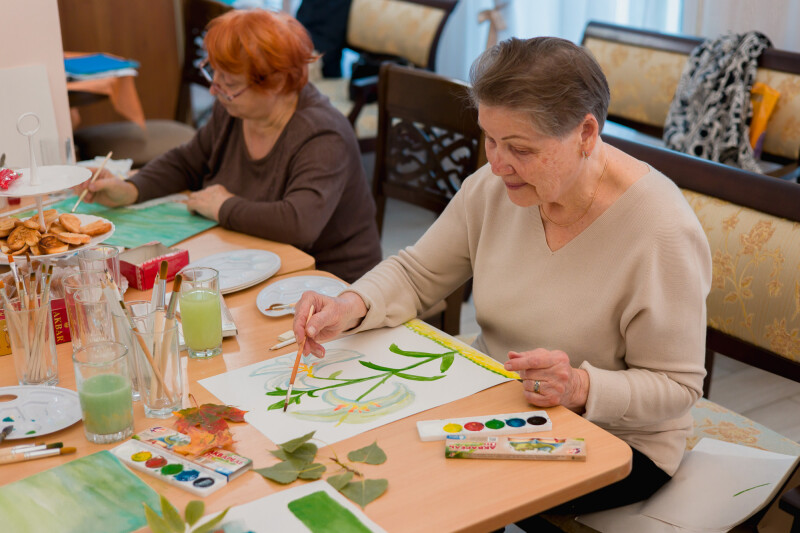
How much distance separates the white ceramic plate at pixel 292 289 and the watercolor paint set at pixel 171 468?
→ 48cm

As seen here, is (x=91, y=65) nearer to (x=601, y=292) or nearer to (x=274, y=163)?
(x=274, y=163)

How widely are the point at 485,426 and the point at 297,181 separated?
1074 mm

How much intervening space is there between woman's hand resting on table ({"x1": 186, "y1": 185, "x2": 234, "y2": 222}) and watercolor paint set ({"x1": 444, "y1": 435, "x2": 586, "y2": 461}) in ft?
3.55

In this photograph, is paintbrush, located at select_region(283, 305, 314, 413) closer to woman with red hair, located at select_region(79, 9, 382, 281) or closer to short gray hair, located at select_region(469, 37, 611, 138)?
short gray hair, located at select_region(469, 37, 611, 138)

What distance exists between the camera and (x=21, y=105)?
2.06 meters

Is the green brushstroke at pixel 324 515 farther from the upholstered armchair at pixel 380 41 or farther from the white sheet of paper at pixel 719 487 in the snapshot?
the upholstered armchair at pixel 380 41

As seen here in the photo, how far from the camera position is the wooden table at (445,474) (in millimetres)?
1017

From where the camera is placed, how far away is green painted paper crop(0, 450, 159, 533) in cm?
99

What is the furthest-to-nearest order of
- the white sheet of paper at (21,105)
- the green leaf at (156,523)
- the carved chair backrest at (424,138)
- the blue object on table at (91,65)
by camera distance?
the blue object on table at (91,65), the carved chair backrest at (424,138), the white sheet of paper at (21,105), the green leaf at (156,523)

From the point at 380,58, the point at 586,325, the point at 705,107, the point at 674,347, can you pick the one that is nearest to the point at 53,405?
the point at 586,325

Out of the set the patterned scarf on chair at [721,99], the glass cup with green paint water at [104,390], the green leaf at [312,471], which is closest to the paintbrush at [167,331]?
the glass cup with green paint water at [104,390]

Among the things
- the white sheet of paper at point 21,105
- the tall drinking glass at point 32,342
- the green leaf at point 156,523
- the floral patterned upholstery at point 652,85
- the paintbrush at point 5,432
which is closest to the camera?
the green leaf at point 156,523

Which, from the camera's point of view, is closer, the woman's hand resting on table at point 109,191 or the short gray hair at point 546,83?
the short gray hair at point 546,83

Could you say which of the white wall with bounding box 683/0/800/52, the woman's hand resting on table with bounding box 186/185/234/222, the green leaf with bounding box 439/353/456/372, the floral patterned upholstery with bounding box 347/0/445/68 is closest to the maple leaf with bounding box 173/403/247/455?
the green leaf with bounding box 439/353/456/372
